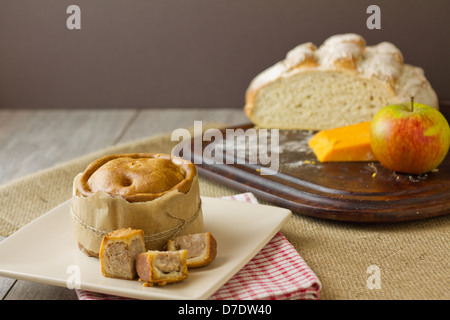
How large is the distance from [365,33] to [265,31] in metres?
0.57

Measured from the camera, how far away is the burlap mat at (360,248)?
1673 mm

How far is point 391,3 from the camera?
132 inches

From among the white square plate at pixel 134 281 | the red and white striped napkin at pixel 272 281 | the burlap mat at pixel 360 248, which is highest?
the white square plate at pixel 134 281

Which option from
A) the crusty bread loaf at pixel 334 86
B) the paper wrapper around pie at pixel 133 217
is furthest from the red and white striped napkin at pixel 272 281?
the crusty bread loaf at pixel 334 86

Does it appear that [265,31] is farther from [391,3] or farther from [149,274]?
[149,274]

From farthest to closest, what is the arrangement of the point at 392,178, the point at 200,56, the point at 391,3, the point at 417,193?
the point at 200,56 → the point at 391,3 → the point at 392,178 → the point at 417,193

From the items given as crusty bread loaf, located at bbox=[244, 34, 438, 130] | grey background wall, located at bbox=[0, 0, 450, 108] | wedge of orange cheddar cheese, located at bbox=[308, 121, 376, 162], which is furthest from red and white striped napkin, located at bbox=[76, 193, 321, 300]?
grey background wall, located at bbox=[0, 0, 450, 108]

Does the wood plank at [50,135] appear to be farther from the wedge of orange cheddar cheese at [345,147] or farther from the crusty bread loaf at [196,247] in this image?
the crusty bread loaf at [196,247]

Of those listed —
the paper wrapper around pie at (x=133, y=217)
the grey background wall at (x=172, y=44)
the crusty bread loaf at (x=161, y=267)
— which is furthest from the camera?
the grey background wall at (x=172, y=44)

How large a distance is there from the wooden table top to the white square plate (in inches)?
41.8

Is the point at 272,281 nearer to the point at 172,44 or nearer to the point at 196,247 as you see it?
the point at 196,247

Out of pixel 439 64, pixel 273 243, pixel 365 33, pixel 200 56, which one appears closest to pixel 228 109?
pixel 200 56

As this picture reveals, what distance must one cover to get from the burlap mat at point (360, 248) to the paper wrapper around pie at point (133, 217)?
429mm

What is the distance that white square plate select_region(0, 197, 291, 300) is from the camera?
60.2 inches
